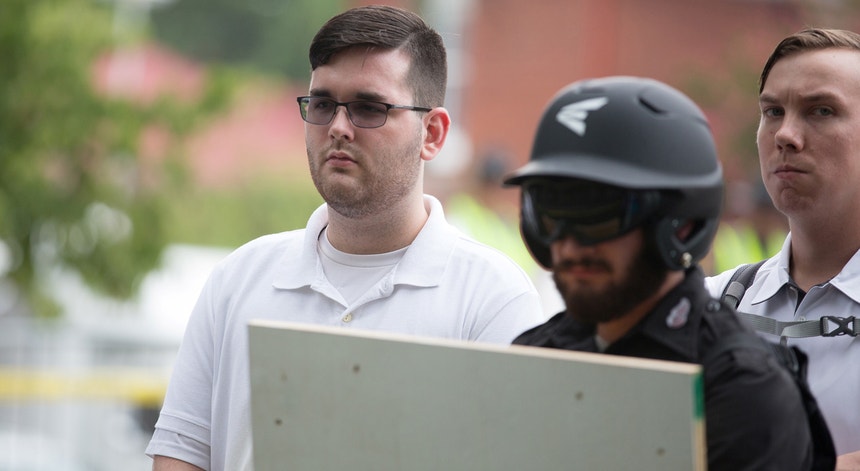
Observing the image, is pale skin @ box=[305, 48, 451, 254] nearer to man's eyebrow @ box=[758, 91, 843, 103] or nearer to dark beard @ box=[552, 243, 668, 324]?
man's eyebrow @ box=[758, 91, 843, 103]

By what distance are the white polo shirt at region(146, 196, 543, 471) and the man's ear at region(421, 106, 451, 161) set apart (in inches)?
7.4

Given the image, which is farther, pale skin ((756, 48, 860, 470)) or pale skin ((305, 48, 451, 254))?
pale skin ((305, 48, 451, 254))

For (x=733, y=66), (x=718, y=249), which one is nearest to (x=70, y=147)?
(x=718, y=249)

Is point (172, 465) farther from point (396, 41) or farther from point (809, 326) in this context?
point (809, 326)

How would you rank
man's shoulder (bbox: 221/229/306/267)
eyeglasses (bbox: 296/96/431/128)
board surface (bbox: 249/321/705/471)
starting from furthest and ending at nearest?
man's shoulder (bbox: 221/229/306/267)
eyeglasses (bbox: 296/96/431/128)
board surface (bbox: 249/321/705/471)

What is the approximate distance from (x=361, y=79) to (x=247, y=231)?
31068mm

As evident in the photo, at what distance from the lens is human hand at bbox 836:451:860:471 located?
278cm

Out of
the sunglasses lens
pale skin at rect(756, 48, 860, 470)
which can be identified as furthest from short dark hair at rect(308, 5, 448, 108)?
the sunglasses lens

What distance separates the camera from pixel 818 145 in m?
3.22

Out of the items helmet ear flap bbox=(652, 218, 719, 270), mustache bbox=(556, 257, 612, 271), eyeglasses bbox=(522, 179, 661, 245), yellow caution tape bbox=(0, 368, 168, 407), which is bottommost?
yellow caution tape bbox=(0, 368, 168, 407)

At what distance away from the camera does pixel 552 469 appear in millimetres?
2312

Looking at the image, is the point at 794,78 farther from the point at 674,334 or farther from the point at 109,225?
the point at 109,225

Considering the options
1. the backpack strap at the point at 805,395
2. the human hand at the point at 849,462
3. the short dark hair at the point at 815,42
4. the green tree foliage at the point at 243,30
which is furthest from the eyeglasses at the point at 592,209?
the green tree foliage at the point at 243,30

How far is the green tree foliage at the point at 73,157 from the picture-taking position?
10.2 m
